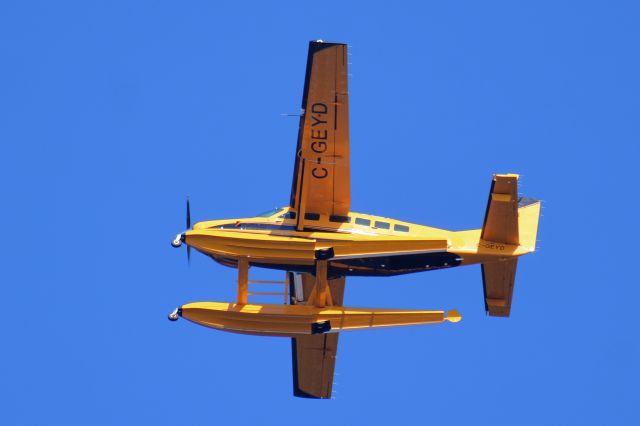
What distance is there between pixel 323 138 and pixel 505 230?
5.47 meters

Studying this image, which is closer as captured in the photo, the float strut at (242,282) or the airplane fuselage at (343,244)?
the airplane fuselage at (343,244)

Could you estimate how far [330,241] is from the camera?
41406mm

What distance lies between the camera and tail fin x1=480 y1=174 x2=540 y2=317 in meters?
40.2

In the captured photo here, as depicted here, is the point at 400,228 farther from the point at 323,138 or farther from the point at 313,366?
the point at 313,366

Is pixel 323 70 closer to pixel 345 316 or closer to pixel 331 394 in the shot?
pixel 345 316

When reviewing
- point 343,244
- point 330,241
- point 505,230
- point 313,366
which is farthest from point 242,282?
point 505,230

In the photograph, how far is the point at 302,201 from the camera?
41531 millimetres

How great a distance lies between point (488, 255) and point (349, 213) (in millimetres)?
4032

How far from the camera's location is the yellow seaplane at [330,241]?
133 ft

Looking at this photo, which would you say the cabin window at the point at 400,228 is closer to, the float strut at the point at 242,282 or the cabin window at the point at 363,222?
the cabin window at the point at 363,222

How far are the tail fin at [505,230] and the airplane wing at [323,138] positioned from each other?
13.3 feet

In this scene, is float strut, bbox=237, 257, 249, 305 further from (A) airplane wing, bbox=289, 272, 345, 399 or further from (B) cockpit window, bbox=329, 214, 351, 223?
(A) airplane wing, bbox=289, 272, 345, 399

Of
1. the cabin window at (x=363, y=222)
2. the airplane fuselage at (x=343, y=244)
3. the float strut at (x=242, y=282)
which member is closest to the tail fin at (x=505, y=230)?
the airplane fuselage at (x=343, y=244)

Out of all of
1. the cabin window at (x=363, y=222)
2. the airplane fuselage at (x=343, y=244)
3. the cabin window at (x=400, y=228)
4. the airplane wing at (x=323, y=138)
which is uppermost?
the airplane wing at (x=323, y=138)
